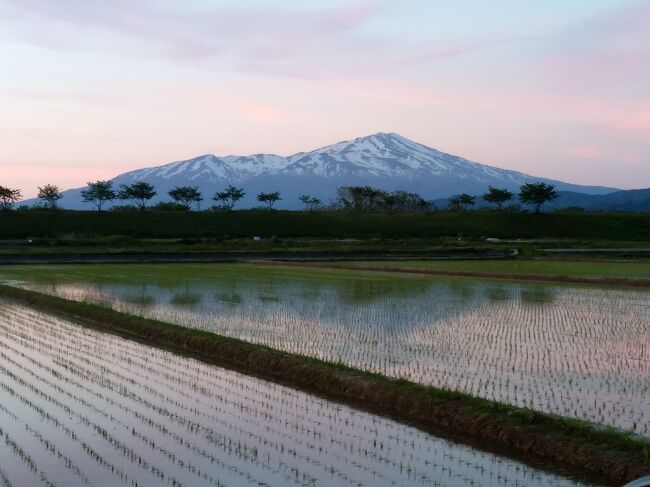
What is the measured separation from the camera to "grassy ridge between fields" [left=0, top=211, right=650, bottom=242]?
58.9m

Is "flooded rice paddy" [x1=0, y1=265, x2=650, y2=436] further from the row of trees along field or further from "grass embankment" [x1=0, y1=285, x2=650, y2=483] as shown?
the row of trees along field

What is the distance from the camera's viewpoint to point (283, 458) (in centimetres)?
582

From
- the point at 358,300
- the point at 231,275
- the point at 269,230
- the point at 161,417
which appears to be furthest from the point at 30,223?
the point at 161,417

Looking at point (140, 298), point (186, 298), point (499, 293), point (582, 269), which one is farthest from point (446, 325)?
point (582, 269)

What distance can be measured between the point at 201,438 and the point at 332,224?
61165 millimetres

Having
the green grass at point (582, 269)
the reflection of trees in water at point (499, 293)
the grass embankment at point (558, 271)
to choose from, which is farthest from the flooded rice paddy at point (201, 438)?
the green grass at point (582, 269)

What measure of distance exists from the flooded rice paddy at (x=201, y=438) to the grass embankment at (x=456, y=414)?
0.30 metres

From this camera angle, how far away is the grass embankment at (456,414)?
18.5 ft

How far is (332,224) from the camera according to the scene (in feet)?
221

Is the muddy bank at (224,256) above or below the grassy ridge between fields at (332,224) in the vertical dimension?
below

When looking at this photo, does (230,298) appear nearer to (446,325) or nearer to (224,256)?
(446,325)

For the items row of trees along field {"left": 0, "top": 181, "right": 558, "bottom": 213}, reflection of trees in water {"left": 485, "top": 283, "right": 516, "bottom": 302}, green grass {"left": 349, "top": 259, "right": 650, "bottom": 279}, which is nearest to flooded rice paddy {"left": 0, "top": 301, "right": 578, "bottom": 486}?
reflection of trees in water {"left": 485, "top": 283, "right": 516, "bottom": 302}

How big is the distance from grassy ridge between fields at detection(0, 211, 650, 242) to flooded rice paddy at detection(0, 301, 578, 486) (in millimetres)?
48403

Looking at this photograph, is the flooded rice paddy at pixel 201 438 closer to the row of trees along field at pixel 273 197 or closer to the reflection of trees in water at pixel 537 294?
the reflection of trees in water at pixel 537 294
